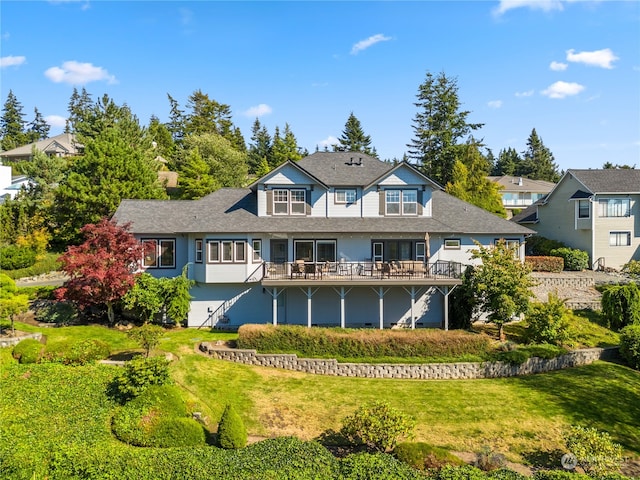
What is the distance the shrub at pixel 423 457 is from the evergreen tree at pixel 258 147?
252 ft

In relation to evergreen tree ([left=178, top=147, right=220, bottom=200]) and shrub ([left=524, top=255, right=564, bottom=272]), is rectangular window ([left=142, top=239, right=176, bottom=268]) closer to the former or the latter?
evergreen tree ([left=178, top=147, right=220, bottom=200])

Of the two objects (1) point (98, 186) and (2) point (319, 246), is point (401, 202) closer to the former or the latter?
(2) point (319, 246)

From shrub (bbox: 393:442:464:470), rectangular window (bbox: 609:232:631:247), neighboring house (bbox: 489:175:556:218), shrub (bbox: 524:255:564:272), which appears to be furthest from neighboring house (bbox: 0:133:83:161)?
rectangular window (bbox: 609:232:631:247)

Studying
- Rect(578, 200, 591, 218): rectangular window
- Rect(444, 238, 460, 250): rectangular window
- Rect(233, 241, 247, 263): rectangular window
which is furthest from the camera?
Rect(578, 200, 591, 218): rectangular window

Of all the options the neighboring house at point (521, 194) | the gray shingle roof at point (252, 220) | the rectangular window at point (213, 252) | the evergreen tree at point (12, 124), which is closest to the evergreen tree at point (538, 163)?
the neighboring house at point (521, 194)

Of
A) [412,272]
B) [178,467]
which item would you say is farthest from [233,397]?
[412,272]

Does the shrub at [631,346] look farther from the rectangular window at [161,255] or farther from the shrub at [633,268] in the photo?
the rectangular window at [161,255]

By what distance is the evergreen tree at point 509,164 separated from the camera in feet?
333

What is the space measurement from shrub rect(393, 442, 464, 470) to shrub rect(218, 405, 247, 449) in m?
4.82

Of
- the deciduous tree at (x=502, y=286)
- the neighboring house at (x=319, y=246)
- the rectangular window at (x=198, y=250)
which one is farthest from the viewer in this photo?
the rectangular window at (x=198, y=250)

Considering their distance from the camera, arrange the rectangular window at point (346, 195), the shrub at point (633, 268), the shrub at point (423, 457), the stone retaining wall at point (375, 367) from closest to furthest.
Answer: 1. the shrub at point (423, 457)
2. the stone retaining wall at point (375, 367)
3. the rectangular window at point (346, 195)
4. the shrub at point (633, 268)

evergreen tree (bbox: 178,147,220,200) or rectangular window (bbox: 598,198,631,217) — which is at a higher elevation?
evergreen tree (bbox: 178,147,220,200)

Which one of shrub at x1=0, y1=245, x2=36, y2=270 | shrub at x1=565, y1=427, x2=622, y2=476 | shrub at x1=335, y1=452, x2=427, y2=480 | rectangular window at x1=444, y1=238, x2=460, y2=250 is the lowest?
shrub at x1=565, y1=427, x2=622, y2=476

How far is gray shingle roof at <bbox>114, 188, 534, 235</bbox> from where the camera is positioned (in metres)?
24.5
